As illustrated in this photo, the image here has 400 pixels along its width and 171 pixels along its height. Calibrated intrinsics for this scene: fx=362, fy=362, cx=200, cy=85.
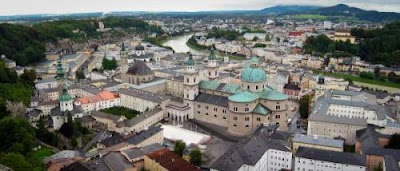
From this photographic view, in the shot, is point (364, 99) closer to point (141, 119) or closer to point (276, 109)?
point (276, 109)

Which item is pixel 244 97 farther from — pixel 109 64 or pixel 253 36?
pixel 253 36

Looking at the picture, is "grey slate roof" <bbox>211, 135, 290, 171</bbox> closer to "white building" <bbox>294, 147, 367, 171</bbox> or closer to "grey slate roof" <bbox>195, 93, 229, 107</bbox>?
"white building" <bbox>294, 147, 367, 171</bbox>

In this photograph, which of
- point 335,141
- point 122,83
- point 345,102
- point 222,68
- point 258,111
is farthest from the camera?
point 222,68

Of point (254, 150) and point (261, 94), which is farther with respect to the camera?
point (261, 94)

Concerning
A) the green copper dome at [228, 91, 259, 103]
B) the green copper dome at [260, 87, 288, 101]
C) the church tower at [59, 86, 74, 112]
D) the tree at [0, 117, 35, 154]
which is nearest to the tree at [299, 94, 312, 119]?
the green copper dome at [260, 87, 288, 101]

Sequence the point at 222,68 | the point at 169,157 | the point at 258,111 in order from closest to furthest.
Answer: the point at 169,157
the point at 258,111
the point at 222,68

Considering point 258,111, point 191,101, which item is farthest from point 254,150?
point 191,101

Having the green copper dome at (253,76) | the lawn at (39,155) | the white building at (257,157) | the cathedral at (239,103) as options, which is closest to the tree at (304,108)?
the cathedral at (239,103)

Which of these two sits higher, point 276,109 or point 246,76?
point 246,76
